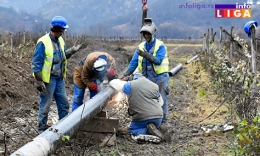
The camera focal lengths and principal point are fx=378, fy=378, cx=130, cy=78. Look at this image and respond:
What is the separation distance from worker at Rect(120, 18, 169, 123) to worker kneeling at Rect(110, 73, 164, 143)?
0.72 m

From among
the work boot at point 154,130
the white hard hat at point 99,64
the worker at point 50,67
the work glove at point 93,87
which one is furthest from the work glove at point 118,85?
the worker at point 50,67

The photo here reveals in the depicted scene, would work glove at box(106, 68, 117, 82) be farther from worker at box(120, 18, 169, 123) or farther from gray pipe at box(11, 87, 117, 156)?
gray pipe at box(11, 87, 117, 156)

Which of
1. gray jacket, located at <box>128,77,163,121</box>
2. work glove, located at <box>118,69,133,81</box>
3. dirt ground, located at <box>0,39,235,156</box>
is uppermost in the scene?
work glove, located at <box>118,69,133,81</box>

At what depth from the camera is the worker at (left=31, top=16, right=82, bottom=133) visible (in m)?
5.69

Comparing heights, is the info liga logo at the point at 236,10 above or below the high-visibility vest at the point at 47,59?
above

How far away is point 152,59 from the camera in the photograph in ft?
21.3

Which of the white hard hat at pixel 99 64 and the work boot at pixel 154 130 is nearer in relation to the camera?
the work boot at pixel 154 130

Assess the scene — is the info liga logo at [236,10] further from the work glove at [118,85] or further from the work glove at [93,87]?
the work glove at [118,85]

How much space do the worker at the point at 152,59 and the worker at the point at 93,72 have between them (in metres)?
0.35

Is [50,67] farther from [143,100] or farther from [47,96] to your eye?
[143,100]

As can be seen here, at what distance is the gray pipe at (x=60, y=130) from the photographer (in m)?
3.86

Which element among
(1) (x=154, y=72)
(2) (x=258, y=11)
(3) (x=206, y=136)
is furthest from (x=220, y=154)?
(2) (x=258, y=11)

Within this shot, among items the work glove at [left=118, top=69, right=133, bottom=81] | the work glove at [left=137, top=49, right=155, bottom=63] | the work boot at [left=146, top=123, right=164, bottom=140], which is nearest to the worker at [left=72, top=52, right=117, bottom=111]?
the work glove at [left=118, top=69, right=133, bottom=81]

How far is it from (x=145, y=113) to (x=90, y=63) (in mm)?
1267
